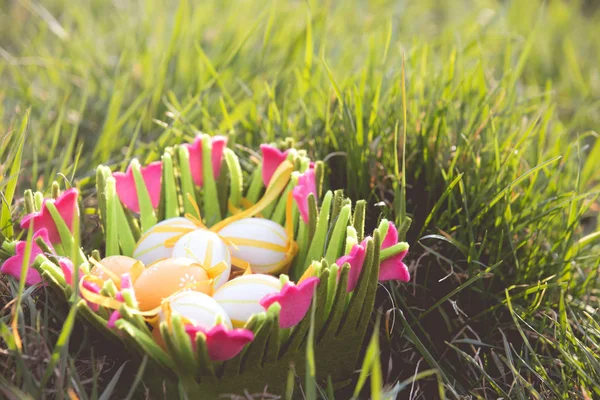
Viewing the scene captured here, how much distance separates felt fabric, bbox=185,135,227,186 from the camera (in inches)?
43.2

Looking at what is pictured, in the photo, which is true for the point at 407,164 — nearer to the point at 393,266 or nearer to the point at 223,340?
the point at 393,266

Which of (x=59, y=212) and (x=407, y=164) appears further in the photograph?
(x=407, y=164)

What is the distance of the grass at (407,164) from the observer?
93cm

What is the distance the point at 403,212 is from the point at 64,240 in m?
0.51

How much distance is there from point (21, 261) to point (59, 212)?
0.11 meters

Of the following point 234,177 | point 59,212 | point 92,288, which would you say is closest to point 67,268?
point 92,288

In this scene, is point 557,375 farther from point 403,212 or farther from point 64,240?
point 64,240

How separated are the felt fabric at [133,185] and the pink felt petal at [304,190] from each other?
9.8 inches

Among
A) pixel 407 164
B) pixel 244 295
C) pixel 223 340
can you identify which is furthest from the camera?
pixel 407 164

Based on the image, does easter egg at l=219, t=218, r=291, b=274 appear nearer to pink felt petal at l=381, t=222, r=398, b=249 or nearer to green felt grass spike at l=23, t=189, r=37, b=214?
pink felt petal at l=381, t=222, r=398, b=249

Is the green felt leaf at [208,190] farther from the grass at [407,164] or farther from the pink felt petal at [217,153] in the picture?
the grass at [407,164]

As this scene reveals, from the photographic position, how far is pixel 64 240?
92cm

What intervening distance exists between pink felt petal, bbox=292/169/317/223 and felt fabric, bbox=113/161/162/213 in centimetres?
25

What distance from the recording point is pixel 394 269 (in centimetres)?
87
